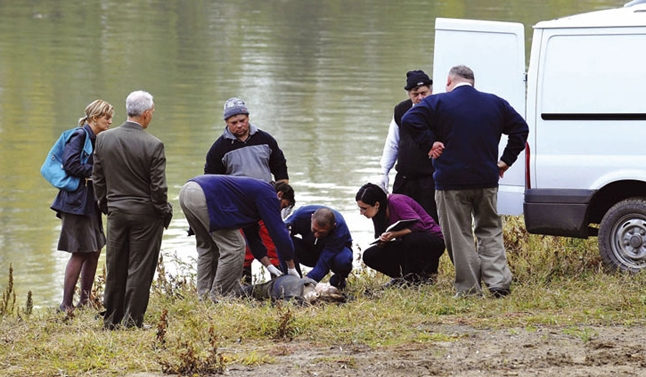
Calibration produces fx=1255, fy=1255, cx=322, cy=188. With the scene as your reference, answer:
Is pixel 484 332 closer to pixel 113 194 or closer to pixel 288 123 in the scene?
pixel 113 194

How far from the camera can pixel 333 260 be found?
9508 mm

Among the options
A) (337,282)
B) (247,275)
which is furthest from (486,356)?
(247,275)

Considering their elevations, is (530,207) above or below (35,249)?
above

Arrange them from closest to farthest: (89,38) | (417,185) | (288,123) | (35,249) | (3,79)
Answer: (417,185) < (35,249) < (288,123) < (3,79) < (89,38)

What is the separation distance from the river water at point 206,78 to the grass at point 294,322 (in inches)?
110

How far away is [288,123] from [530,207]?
1721 centimetres

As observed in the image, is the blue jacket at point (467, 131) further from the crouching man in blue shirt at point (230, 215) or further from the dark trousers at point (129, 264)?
the dark trousers at point (129, 264)

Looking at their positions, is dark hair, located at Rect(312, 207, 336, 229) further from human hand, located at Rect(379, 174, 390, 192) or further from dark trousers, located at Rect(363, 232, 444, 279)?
human hand, located at Rect(379, 174, 390, 192)

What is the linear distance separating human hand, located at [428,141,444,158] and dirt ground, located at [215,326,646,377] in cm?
157

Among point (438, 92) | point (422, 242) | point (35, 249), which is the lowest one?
point (35, 249)

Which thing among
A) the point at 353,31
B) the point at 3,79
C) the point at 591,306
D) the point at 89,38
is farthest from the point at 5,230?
the point at 353,31

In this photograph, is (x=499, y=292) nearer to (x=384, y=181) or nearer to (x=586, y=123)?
(x=586, y=123)

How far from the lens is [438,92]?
975cm

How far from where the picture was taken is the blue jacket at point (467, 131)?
8.76m
